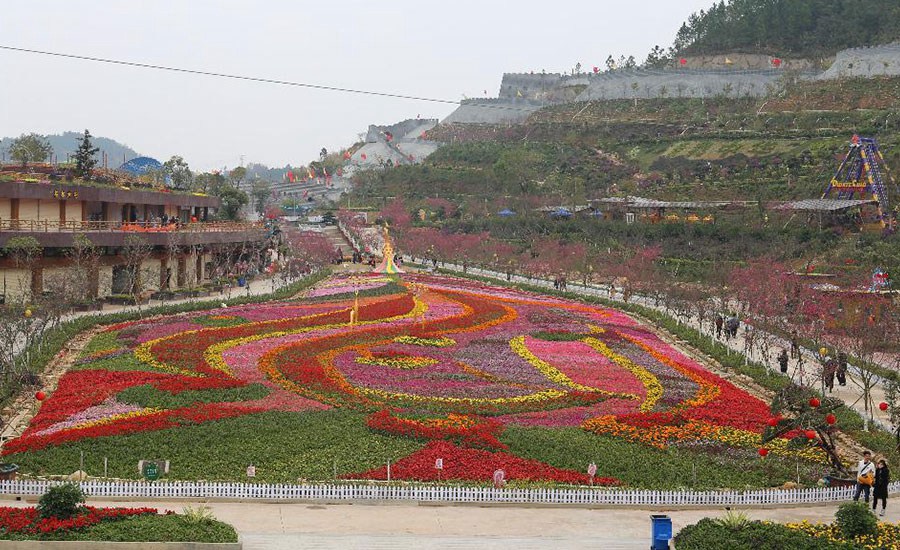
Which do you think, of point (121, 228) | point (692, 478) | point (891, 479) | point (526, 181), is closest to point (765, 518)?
point (692, 478)

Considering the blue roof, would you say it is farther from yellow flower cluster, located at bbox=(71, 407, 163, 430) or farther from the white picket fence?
the white picket fence

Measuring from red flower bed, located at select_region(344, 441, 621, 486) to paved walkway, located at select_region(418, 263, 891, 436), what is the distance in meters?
10.7

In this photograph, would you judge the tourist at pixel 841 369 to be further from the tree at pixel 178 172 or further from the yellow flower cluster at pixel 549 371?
the tree at pixel 178 172

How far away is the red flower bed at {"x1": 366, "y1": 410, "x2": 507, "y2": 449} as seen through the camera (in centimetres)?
2367

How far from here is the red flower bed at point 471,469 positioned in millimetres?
21297

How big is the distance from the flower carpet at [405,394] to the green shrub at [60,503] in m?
4.15

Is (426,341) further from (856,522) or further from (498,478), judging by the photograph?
(856,522)

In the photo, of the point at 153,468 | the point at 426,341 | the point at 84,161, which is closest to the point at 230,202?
the point at 84,161

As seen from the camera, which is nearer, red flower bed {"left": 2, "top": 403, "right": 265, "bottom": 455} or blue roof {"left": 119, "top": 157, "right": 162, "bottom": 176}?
red flower bed {"left": 2, "top": 403, "right": 265, "bottom": 455}

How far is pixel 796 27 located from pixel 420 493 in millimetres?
119536

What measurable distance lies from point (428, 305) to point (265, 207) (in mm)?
94158

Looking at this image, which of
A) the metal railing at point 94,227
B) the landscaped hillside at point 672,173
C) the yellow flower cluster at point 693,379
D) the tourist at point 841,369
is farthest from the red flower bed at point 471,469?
the landscaped hillside at point 672,173

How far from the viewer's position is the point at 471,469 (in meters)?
21.8

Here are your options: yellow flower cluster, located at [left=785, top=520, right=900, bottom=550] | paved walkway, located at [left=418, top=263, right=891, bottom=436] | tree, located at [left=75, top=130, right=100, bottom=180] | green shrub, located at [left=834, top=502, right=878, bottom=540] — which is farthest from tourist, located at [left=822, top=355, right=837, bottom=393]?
tree, located at [left=75, top=130, right=100, bottom=180]
